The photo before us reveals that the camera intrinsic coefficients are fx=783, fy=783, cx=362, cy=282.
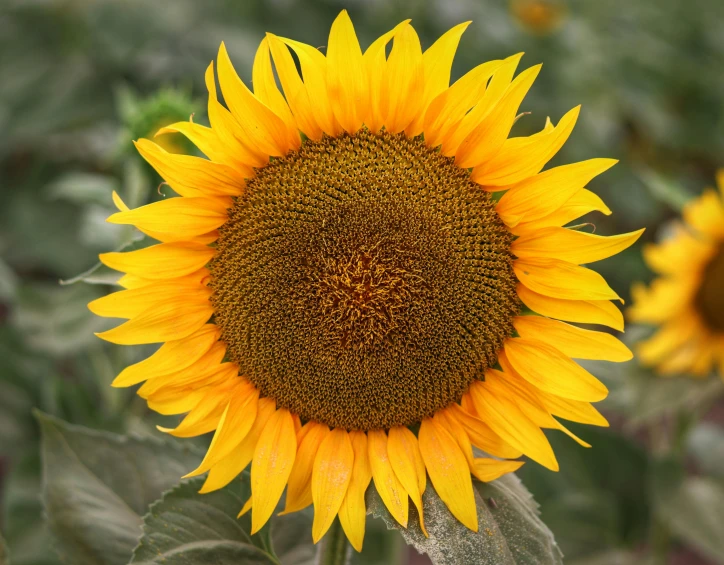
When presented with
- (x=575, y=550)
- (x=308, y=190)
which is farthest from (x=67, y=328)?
(x=575, y=550)

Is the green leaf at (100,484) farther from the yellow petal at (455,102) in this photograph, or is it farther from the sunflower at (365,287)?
the yellow petal at (455,102)

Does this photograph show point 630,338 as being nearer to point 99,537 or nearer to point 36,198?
point 99,537

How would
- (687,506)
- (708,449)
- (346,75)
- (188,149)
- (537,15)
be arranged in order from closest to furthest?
(346,75) → (188,149) → (687,506) → (708,449) → (537,15)

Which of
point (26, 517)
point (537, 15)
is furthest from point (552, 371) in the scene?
point (537, 15)

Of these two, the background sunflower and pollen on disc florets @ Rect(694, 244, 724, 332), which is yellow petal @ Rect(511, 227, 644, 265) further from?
pollen on disc florets @ Rect(694, 244, 724, 332)

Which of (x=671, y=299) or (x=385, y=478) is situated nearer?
(x=385, y=478)

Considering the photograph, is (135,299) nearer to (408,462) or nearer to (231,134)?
(231,134)

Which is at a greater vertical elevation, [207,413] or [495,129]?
[495,129]

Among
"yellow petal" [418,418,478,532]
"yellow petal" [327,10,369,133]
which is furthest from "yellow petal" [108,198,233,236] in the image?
"yellow petal" [418,418,478,532]
